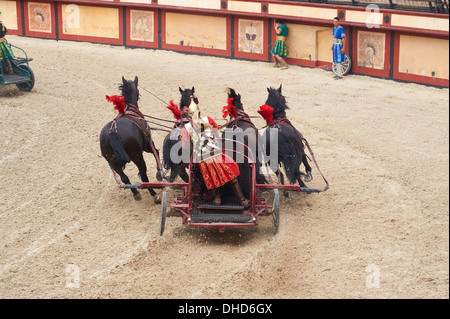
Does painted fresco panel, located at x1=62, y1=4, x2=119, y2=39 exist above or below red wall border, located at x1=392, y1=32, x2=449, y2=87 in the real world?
above

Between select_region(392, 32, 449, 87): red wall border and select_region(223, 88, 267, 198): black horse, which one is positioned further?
select_region(392, 32, 449, 87): red wall border

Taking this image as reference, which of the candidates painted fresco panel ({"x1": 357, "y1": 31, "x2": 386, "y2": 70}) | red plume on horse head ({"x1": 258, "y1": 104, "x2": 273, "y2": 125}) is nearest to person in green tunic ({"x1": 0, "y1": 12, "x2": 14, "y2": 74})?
red plume on horse head ({"x1": 258, "y1": 104, "x2": 273, "y2": 125})

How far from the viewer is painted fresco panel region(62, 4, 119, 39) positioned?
76.8 ft

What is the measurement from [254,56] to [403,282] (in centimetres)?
1316

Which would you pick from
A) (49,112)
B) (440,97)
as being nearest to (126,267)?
(49,112)

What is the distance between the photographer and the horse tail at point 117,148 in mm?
11758

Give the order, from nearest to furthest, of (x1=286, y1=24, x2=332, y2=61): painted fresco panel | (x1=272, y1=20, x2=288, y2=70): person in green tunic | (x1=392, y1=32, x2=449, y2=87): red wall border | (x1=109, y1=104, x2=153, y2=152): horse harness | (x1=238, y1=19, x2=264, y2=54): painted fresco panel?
1. (x1=109, y1=104, x2=153, y2=152): horse harness
2. (x1=392, y1=32, x2=449, y2=87): red wall border
3. (x1=286, y1=24, x2=332, y2=61): painted fresco panel
4. (x1=272, y1=20, x2=288, y2=70): person in green tunic
5. (x1=238, y1=19, x2=264, y2=54): painted fresco panel

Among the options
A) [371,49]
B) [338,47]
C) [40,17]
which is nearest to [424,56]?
[371,49]

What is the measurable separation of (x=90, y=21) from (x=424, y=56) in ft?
35.2

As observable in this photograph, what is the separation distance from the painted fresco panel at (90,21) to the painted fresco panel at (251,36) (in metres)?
4.11

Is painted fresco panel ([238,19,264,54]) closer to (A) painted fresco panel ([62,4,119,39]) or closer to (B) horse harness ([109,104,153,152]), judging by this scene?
(A) painted fresco panel ([62,4,119,39])

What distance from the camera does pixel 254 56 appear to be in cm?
2161

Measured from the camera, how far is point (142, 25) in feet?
75.6

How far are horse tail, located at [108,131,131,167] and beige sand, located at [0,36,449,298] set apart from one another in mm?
843
